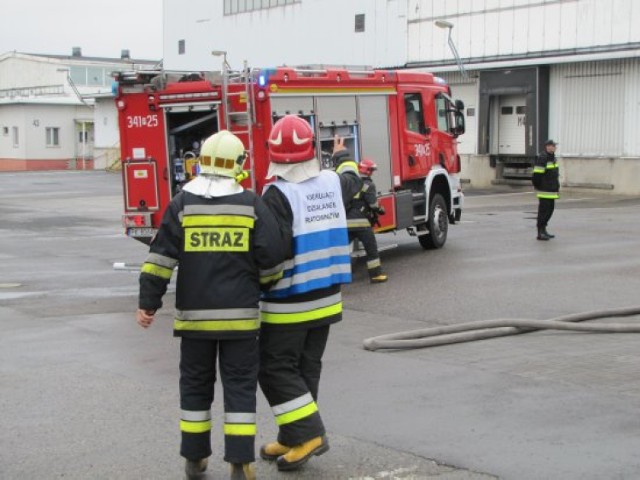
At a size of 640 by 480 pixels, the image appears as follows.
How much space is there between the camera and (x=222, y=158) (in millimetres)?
5336

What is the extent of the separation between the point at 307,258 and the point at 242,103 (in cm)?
718

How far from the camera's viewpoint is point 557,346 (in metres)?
8.70

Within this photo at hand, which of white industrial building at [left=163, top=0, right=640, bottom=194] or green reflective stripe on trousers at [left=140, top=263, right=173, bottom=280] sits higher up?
white industrial building at [left=163, top=0, right=640, bottom=194]

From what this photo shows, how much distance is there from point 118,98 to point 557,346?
7.20 meters

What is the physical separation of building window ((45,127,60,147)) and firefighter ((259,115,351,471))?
6096 cm

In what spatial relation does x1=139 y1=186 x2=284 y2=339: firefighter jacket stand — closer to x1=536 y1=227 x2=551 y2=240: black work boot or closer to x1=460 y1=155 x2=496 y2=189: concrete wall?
x1=536 y1=227 x2=551 y2=240: black work boot

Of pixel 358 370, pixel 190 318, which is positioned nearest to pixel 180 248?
pixel 190 318

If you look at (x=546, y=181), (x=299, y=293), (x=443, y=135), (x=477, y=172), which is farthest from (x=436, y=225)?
(x=477, y=172)

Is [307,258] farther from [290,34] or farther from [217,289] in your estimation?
[290,34]

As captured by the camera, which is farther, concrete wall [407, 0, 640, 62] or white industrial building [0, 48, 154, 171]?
white industrial building [0, 48, 154, 171]

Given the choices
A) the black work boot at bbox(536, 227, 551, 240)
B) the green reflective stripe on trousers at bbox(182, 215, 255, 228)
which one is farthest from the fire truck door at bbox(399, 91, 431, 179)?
the green reflective stripe on trousers at bbox(182, 215, 255, 228)

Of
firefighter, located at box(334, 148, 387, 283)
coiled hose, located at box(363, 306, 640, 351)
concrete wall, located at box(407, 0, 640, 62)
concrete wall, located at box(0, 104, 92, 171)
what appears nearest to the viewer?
coiled hose, located at box(363, 306, 640, 351)

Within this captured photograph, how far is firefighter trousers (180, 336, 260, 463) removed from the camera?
17.1 feet

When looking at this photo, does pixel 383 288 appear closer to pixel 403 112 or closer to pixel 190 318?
pixel 403 112
